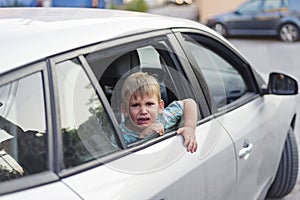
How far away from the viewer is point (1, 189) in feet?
5.30

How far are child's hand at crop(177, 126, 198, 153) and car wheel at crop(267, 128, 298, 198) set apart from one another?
169 centimetres

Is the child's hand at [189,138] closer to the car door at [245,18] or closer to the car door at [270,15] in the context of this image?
the car door at [270,15]

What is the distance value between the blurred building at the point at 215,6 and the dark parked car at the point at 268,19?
2.50 metres

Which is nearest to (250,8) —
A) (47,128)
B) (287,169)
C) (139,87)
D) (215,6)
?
(215,6)

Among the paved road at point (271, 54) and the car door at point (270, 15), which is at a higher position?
the car door at point (270, 15)

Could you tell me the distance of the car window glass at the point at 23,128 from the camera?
175 centimetres

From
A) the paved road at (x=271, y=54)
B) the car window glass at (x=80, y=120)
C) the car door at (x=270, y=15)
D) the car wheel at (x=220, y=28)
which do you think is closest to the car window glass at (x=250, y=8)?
the car door at (x=270, y=15)

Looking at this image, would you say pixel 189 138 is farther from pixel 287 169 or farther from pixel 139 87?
pixel 287 169

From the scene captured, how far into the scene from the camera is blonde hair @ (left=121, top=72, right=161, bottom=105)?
2.33 meters

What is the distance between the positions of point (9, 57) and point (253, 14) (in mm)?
13910

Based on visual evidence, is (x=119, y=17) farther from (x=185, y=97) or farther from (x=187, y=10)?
(x=187, y=10)

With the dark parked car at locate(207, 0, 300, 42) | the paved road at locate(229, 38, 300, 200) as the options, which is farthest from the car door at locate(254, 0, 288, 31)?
the paved road at locate(229, 38, 300, 200)

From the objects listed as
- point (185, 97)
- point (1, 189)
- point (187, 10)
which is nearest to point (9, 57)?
point (1, 189)

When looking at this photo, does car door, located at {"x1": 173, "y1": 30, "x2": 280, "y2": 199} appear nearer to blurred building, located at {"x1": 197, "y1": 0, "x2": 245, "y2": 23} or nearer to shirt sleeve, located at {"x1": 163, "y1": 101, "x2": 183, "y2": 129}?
shirt sleeve, located at {"x1": 163, "y1": 101, "x2": 183, "y2": 129}
